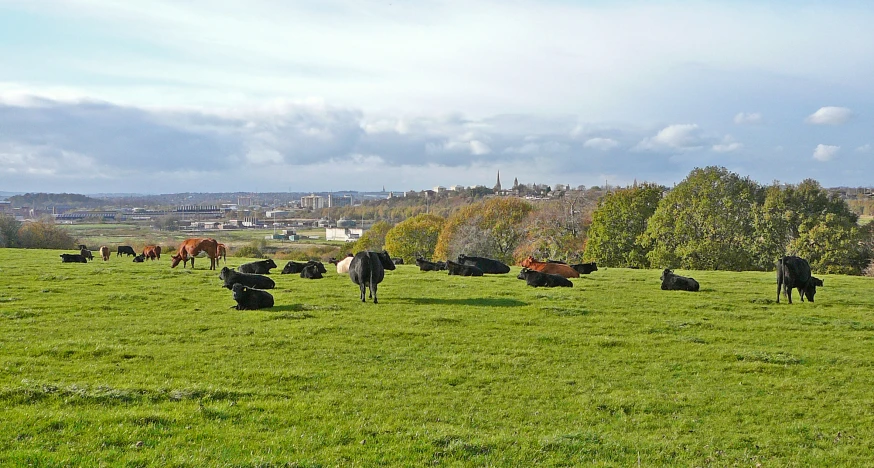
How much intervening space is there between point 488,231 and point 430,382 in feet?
184

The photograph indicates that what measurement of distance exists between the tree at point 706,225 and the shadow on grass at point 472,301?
34.1 meters

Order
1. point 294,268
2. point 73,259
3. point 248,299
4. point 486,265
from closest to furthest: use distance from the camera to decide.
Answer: point 248,299 → point 294,268 → point 486,265 → point 73,259

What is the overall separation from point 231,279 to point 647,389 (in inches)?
588

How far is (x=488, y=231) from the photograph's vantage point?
66.1 meters

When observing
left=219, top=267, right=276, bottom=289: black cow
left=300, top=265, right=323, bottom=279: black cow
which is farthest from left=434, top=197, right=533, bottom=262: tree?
left=219, top=267, right=276, bottom=289: black cow

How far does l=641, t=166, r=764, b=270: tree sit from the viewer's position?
49.4m

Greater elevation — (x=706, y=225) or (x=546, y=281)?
A: (x=706, y=225)

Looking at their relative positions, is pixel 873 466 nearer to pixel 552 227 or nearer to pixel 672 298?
pixel 672 298

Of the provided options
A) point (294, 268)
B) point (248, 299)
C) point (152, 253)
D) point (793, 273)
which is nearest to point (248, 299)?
point (248, 299)

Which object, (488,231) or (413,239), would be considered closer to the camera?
(488,231)

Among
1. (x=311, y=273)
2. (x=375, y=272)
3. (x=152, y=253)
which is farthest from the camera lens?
(x=152, y=253)

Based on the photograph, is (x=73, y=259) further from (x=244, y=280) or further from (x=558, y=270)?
(x=558, y=270)

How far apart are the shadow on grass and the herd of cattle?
1.22 meters

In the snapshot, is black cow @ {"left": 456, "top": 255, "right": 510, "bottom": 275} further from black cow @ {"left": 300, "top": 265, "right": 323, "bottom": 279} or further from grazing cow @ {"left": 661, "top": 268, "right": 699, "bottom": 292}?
grazing cow @ {"left": 661, "top": 268, "right": 699, "bottom": 292}
